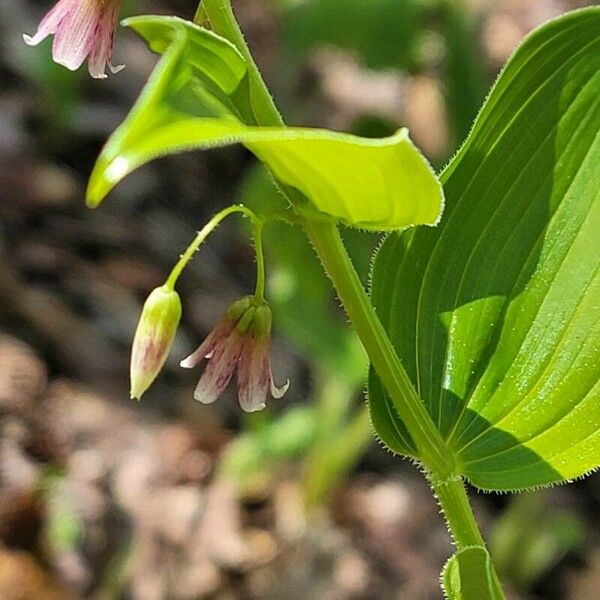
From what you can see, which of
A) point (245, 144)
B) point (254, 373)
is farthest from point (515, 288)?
point (245, 144)

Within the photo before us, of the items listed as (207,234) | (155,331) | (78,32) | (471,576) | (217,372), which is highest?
(78,32)

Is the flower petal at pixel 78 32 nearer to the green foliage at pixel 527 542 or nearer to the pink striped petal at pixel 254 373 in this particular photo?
the pink striped petal at pixel 254 373

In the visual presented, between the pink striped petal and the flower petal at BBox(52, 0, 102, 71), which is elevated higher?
the flower petal at BBox(52, 0, 102, 71)

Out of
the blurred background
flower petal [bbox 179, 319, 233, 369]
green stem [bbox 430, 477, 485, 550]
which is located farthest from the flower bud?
the blurred background

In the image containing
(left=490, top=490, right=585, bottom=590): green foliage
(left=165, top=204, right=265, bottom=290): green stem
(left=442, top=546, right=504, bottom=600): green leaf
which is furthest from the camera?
(left=490, top=490, right=585, bottom=590): green foliage

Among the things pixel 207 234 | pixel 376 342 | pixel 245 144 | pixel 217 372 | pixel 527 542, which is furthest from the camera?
pixel 527 542

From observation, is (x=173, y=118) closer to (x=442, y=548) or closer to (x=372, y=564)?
(x=372, y=564)

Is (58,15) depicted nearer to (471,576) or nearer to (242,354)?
(242,354)

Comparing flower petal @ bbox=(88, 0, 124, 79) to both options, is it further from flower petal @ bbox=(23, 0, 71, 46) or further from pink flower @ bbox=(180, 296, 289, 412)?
pink flower @ bbox=(180, 296, 289, 412)
